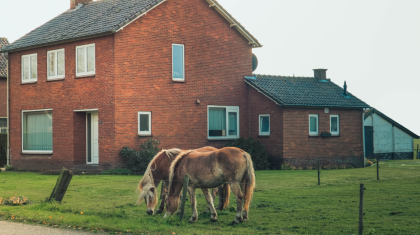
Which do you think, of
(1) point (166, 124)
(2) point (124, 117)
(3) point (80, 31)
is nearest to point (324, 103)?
(1) point (166, 124)

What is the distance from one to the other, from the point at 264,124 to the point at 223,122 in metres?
2.18

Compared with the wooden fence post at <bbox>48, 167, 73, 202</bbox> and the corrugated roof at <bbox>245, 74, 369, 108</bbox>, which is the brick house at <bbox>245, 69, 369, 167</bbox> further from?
the wooden fence post at <bbox>48, 167, 73, 202</bbox>

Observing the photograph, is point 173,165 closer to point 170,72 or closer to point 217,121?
point 170,72

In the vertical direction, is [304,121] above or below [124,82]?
below

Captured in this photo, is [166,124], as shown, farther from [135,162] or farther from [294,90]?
[294,90]

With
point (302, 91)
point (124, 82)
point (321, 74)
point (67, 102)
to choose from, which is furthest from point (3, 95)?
point (321, 74)

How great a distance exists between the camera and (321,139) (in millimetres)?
26938

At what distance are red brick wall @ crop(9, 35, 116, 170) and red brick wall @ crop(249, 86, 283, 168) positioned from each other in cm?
806

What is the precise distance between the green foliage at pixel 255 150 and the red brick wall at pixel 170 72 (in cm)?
135

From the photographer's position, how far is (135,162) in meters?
22.3

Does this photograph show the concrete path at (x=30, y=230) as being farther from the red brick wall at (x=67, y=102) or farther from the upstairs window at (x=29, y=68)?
the upstairs window at (x=29, y=68)

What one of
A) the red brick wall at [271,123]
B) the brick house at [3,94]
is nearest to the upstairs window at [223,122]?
the red brick wall at [271,123]

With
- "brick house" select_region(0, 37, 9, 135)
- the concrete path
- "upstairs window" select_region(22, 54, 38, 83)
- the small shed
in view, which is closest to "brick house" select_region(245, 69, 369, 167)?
the small shed

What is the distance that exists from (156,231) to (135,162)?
533 inches
